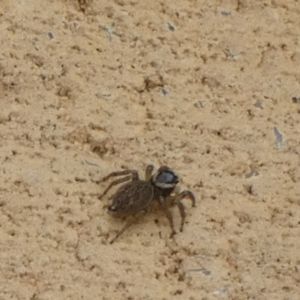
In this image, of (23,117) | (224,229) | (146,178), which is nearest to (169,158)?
(146,178)

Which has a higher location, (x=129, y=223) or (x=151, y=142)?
(x=151, y=142)

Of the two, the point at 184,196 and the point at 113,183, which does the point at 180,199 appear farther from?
the point at 113,183

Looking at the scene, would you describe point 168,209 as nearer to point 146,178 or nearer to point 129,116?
point 146,178

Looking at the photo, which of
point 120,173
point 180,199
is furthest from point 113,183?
point 180,199

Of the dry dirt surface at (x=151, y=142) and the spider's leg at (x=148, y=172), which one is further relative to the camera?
the spider's leg at (x=148, y=172)

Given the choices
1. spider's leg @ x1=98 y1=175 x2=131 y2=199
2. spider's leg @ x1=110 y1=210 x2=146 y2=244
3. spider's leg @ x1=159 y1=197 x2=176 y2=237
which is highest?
spider's leg @ x1=98 y1=175 x2=131 y2=199

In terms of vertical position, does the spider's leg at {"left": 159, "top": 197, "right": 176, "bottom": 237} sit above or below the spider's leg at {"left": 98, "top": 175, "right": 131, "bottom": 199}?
below
